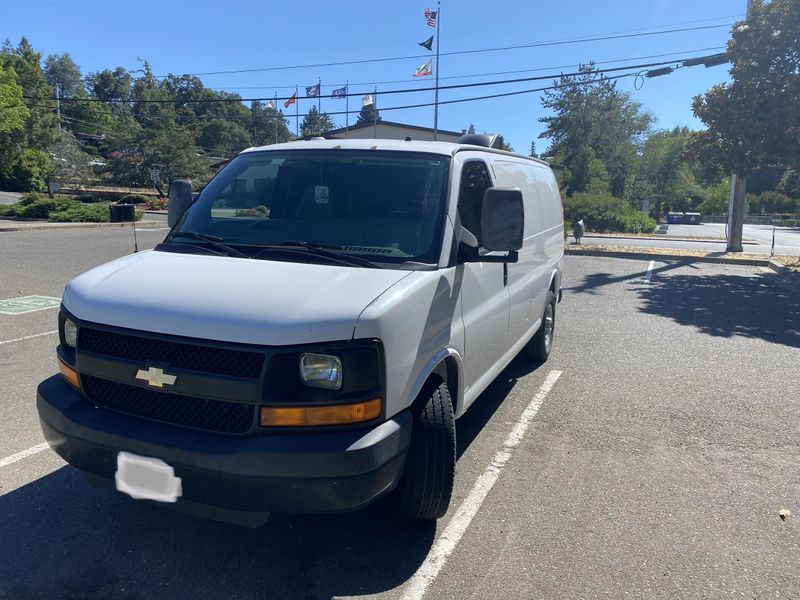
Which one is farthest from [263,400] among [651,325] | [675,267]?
[675,267]

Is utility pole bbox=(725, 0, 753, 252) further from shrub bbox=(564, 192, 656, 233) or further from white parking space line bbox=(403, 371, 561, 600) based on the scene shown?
shrub bbox=(564, 192, 656, 233)

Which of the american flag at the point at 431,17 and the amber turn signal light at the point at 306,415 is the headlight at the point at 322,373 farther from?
the american flag at the point at 431,17

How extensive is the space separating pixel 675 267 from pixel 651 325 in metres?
8.51


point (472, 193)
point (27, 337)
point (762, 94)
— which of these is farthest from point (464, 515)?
point (762, 94)

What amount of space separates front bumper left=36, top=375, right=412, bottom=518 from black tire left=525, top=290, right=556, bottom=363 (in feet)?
13.0

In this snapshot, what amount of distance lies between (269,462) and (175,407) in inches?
21.9

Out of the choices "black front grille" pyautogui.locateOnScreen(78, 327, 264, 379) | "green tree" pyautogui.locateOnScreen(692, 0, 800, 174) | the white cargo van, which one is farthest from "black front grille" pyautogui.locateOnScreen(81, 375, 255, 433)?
"green tree" pyautogui.locateOnScreen(692, 0, 800, 174)

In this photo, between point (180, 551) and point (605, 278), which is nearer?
point (180, 551)

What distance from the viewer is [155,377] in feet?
8.74

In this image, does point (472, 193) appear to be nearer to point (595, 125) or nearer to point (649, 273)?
point (649, 273)

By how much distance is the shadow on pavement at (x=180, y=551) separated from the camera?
2.77m

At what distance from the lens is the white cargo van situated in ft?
8.27

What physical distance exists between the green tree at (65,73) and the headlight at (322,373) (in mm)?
137377

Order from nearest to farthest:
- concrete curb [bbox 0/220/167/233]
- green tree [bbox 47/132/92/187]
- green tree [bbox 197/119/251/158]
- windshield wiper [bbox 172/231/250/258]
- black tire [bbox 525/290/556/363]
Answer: windshield wiper [bbox 172/231/250/258]
black tire [bbox 525/290/556/363]
concrete curb [bbox 0/220/167/233]
green tree [bbox 47/132/92/187]
green tree [bbox 197/119/251/158]
